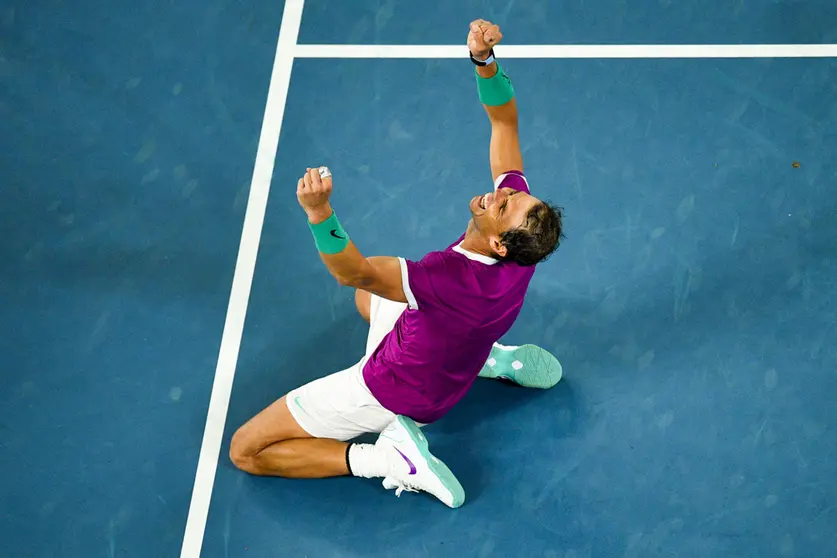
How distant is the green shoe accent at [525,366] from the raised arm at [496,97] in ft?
3.21

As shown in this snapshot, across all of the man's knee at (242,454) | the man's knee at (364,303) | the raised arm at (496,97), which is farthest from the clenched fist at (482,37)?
the man's knee at (242,454)

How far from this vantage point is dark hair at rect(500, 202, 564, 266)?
378 cm

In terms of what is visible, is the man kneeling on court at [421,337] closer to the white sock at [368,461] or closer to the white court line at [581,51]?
the white sock at [368,461]

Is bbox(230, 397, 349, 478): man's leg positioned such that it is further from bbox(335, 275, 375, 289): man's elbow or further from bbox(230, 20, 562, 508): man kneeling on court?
bbox(335, 275, 375, 289): man's elbow

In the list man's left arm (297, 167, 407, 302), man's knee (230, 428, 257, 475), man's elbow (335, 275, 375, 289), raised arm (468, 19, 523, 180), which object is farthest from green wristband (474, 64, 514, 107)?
man's knee (230, 428, 257, 475)

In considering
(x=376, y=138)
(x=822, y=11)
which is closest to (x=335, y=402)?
(x=376, y=138)

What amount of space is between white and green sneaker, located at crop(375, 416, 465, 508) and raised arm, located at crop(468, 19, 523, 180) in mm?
1212

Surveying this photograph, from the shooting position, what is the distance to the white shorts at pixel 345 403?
4.37m

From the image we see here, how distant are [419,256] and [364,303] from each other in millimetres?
462

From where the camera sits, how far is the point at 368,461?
4.55 meters

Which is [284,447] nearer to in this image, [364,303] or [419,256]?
[364,303]

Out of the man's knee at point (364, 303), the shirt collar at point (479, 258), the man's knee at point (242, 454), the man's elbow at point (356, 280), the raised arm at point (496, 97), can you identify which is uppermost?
the raised arm at point (496, 97)

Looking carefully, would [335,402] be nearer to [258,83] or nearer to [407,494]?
[407,494]

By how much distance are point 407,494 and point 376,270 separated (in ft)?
4.75
